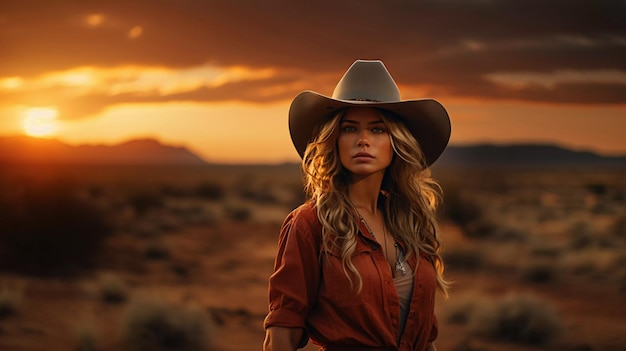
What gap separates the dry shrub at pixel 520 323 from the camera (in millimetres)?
11781

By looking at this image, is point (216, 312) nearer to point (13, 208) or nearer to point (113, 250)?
point (113, 250)

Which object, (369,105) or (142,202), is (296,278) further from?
(142,202)

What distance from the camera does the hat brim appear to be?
3543 millimetres

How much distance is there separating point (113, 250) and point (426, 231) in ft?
60.5

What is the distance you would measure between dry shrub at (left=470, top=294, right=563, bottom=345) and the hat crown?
8872mm

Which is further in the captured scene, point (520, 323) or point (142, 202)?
point (142, 202)

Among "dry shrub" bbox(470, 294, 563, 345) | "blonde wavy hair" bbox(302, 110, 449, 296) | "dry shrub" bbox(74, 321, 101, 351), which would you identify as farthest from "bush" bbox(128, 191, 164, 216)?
"blonde wavy hair" bbox(302, 110, 449, 296)

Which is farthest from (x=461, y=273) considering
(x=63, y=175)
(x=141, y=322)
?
(x=63, y=175)

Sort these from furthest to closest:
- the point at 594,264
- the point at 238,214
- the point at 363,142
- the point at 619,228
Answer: the point at 238,214 → the point at 619,228 → the point at 594,264 → the point at 363,142

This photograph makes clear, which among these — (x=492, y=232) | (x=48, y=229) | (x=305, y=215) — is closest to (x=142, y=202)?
(x=48, y=229)

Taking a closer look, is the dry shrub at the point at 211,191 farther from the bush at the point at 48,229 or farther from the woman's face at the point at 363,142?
the woman's face at the point at 363,142

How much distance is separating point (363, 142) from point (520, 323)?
30.5 feet

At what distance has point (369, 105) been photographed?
3498 millimetres

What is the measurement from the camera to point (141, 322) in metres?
11.3
